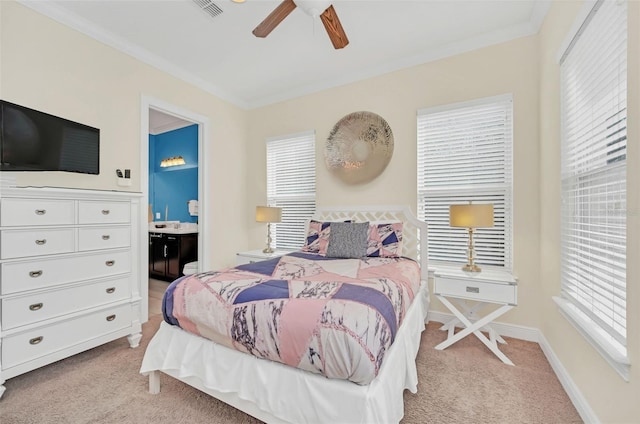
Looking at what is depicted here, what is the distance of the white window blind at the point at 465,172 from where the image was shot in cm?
267

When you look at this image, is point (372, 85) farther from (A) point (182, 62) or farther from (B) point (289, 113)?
(A) point (182, 62)

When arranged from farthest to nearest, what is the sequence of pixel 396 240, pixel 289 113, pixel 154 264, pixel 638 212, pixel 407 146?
pixel 154 264 → pixel 289 113 → pixel 407 146 → pixel 396 240 → pixel 638 212

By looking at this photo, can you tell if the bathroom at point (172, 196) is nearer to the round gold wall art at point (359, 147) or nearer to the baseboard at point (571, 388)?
the round gold wall art at point (359, 147)

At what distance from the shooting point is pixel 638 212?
110 centimetres

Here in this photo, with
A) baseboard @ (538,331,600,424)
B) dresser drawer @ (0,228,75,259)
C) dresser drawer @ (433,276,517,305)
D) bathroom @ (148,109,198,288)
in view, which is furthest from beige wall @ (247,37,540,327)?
dresser drawer @ (0,228,75,259)

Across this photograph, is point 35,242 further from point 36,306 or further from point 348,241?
point 348,241

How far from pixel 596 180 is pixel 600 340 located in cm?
85

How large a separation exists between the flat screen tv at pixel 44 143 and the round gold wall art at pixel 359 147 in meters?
2.46

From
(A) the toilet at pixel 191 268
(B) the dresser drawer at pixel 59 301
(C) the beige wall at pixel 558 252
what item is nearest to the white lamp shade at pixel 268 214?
(A) the toilet at pixel 191 268

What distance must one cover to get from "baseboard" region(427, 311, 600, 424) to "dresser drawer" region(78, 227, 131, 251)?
10.1 feet

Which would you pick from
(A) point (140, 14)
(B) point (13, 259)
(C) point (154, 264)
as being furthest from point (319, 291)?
(C) point (154, 264)

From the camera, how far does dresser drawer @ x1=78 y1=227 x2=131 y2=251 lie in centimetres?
208

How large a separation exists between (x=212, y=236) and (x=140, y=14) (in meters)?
2.50

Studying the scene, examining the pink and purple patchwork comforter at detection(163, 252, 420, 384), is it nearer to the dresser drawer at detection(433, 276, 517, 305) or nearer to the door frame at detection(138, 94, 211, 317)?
the dresser drawer at detection(433, 276, 517, 305)
